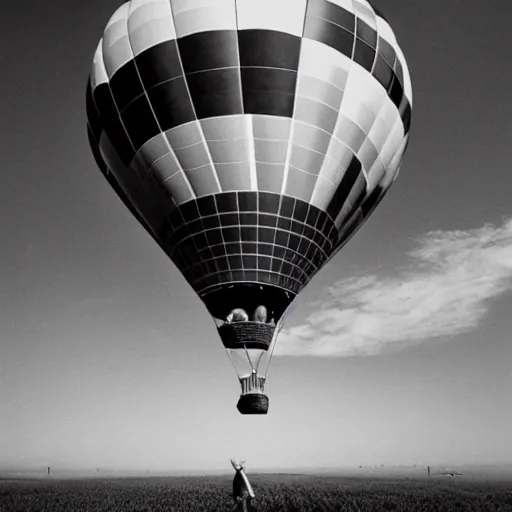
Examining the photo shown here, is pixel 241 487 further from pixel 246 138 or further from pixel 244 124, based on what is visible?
pixel 244 124

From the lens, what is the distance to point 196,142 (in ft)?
38.5

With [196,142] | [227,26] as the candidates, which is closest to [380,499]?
[196,142]

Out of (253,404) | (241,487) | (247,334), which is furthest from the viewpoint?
(241,487)

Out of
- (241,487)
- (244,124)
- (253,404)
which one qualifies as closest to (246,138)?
(244,124)

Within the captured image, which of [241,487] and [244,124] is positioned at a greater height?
[244,124]

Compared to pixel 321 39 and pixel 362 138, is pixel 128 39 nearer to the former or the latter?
pixel 321 39

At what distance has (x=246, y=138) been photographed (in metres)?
11.6

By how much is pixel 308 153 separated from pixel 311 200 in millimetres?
910

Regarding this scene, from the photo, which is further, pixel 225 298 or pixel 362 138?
pixel 362 138

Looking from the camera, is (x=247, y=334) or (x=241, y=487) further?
(x=241, y=487)

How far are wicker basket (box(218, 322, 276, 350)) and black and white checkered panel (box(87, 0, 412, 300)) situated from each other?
0.84 metres

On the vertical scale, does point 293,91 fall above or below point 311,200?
above

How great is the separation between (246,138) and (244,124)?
0.27m

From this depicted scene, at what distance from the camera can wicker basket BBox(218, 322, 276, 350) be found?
11430 millimetres
